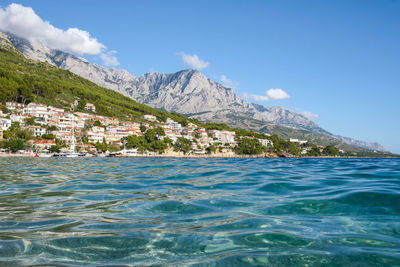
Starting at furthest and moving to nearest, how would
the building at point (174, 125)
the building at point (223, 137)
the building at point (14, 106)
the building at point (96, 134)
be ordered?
1. the building at point (174, 125)
2. the building at point (223, 137)
3. the building at point (96, 134)
4. the building at point (14, 106)

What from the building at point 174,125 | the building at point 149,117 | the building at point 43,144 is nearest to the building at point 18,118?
the building at point 43,144

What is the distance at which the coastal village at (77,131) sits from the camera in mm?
86656

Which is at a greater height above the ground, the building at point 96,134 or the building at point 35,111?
the building at point 35,111

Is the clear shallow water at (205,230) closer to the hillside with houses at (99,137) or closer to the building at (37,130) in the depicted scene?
the hillside with houses at (99,137)

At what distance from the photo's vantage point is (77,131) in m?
102

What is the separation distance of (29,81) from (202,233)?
136m

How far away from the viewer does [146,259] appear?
3.25 metres

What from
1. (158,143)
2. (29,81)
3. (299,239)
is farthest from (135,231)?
(29,81)

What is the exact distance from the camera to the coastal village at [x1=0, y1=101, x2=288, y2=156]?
8666 centimetres

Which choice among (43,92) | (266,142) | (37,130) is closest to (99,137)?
(37,130)

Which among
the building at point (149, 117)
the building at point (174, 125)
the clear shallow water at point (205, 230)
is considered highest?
the building at point (149, 117)

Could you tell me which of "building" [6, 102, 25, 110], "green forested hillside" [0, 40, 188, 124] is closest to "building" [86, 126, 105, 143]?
"green forested hillside" [0, 40, 188, 124]

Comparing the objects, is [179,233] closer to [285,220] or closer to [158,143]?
[285,220]

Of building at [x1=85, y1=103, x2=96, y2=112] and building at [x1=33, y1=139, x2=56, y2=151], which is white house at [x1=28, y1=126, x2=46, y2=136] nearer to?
building at [x1=33, y1=139, x2=56, y2=151]
